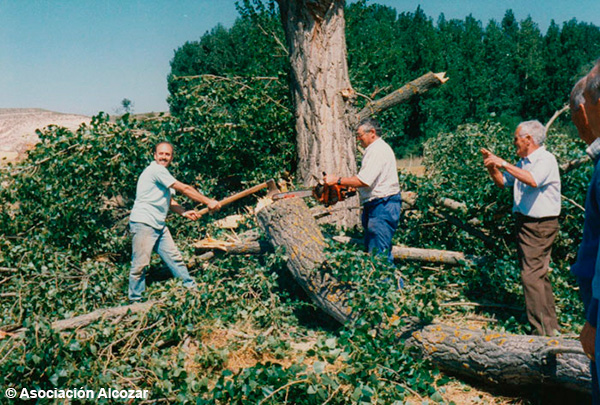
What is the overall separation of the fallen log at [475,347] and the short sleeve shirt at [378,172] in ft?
2.32

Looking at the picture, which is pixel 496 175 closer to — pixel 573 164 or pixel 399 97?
pixel 573 164

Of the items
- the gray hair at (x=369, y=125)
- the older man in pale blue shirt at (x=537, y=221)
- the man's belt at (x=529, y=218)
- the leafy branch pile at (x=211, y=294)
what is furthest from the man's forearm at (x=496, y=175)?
the gray hair at (x=369, y=125)

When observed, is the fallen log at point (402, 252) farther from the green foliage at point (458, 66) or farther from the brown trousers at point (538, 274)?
the green foliage at point (458, 66)

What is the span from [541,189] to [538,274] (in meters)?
0.67

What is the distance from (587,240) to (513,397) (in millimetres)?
1694

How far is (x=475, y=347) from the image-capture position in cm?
319

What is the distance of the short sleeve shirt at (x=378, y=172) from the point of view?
14.9ft

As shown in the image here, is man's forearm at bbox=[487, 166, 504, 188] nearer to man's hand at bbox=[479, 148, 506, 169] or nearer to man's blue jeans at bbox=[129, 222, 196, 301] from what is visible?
man's hand at bbox=[479, 148, 506, 169]

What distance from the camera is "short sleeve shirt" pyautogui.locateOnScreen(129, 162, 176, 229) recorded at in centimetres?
477

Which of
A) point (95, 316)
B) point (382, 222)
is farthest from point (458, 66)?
point (95, 316)

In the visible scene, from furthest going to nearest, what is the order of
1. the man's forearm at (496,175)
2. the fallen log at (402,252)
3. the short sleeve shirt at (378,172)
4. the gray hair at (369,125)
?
the fallen log at (402,252) → the gray hair at (369,125) → the short sleeve shirt at (378,172) → the man's forearm at (496,175)

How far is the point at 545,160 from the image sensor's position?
372 centimetres

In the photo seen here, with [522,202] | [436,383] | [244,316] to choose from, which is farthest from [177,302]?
[522,202]

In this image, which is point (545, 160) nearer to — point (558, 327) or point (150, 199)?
point (558, 327)
